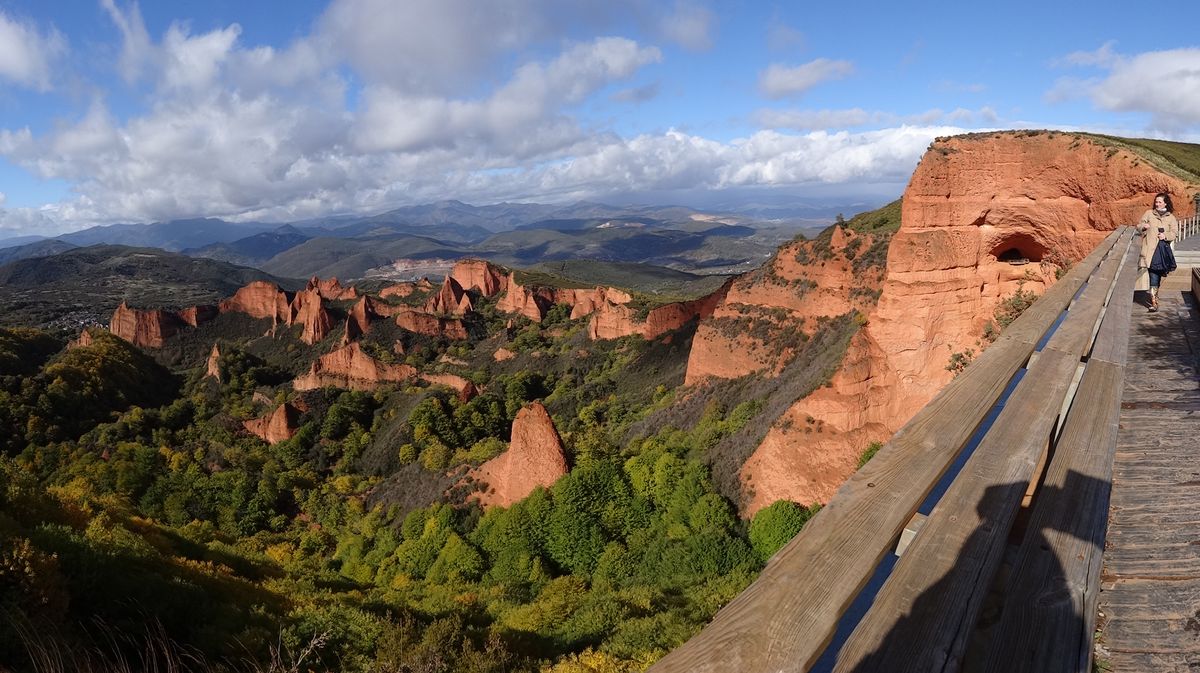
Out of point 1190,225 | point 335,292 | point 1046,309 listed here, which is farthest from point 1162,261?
point 335,292

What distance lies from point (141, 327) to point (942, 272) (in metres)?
91.5

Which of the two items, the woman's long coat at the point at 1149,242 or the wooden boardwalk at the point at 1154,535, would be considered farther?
the woman's long coat at the point at 1149,242

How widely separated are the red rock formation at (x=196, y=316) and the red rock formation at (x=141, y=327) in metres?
3.01

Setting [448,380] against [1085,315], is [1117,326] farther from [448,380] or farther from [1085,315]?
[448,380]

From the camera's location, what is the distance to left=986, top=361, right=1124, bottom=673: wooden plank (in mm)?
1507

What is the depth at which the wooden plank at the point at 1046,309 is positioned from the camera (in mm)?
4000

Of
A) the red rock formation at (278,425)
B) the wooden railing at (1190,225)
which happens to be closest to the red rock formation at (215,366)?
the red rock formation at (278,425)

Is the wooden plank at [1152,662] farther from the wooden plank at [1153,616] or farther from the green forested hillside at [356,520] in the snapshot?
the green forested hillside at [356,520]

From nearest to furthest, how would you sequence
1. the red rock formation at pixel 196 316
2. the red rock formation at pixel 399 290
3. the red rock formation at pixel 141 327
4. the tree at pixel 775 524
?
1. the tree at pixel 775 524
2. the red rock formation at pixel 141 327
3. the red rock formation at pixel 196 316
4. the red rock formation at pixel 399 290

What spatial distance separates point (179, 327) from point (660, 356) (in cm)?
6998

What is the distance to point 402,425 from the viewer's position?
45.1 m

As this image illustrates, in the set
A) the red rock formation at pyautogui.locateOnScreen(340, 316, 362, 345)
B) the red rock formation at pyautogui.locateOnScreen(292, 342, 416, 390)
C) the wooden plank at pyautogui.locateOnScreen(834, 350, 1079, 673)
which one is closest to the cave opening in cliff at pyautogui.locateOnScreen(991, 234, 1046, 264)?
the wooden plank at pyautogui.locateOnScreen(834, 350, 1079, 673)

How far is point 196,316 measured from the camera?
259 feet

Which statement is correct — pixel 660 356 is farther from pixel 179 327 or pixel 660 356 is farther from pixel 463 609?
pixel 179 327
